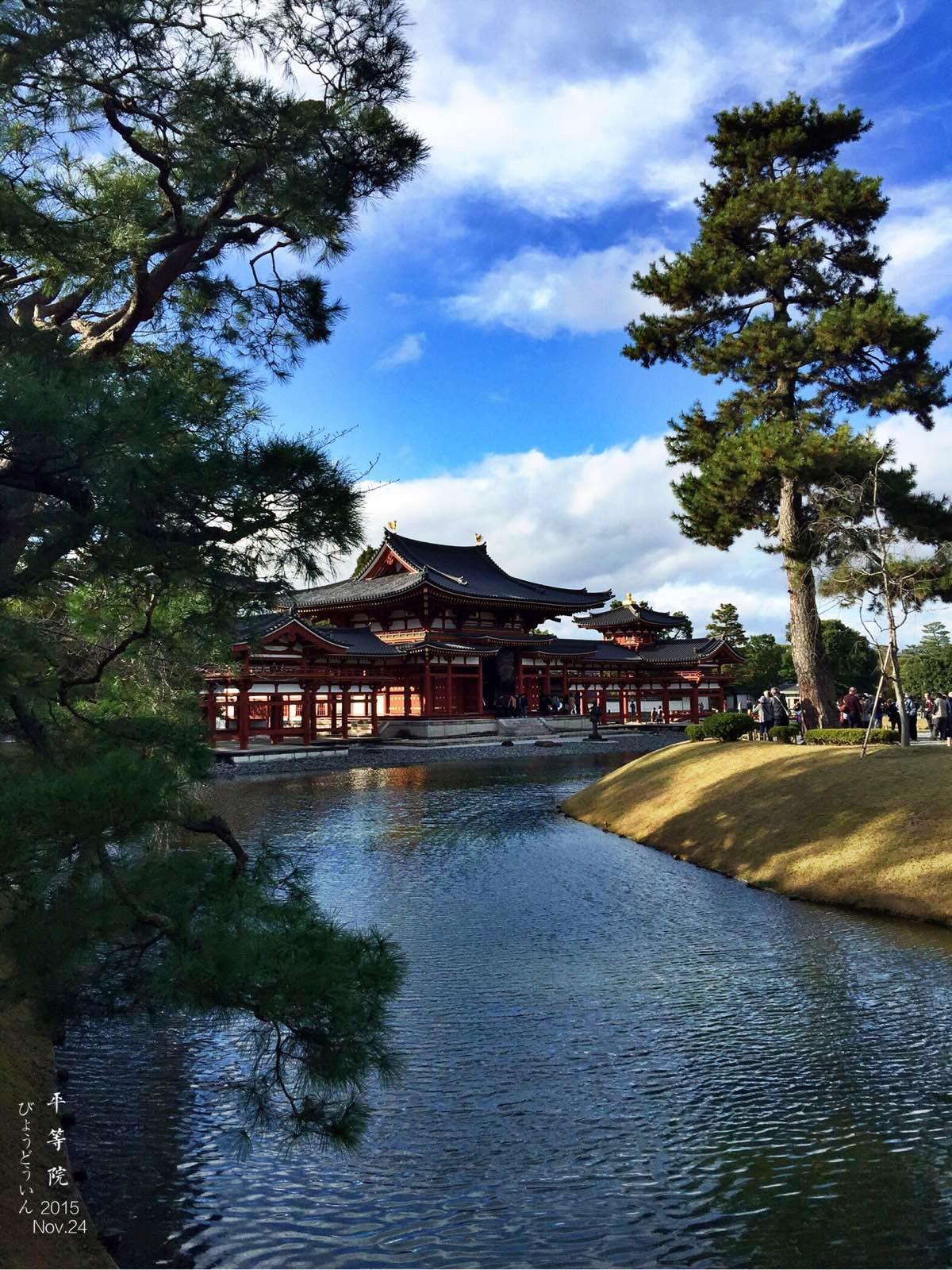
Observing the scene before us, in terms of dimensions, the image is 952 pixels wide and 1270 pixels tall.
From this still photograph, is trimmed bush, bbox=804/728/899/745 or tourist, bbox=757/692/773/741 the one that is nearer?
trimmed bush, bbox=804/728/899/745

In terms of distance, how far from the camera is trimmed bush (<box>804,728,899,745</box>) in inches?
684

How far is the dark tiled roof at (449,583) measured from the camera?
4497 centimetres

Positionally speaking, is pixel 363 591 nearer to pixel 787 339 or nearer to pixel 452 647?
pixel 452 647

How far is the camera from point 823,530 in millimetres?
20250

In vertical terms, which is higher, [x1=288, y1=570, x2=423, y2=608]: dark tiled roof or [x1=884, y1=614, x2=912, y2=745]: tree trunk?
[x1=288, y1=570, x2=423, y2=608]: dark tiled roof

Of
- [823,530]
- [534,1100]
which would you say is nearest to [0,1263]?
[534,1100]

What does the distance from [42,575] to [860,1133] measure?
5.79 meters

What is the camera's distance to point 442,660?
44.2 meters

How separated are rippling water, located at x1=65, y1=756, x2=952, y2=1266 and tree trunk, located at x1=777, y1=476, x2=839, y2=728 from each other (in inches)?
412

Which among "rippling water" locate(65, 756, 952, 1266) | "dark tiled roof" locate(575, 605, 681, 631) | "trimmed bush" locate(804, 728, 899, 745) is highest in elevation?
"dark tiled roof" locate(575, 605, 681, 631)

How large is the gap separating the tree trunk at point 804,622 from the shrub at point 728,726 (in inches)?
53.7

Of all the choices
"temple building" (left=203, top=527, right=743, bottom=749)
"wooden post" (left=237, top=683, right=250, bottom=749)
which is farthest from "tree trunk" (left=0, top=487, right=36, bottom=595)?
"wooden post" (left=237, top=683, right=250, bottom=749)

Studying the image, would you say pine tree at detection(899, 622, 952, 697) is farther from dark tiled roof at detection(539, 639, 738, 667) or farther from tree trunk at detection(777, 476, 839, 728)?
tree trunk at detection(777, 476, 839, 728)

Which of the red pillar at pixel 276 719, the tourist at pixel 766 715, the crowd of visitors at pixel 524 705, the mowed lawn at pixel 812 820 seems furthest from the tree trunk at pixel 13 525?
the crowd of visitors at pixel 524 705
